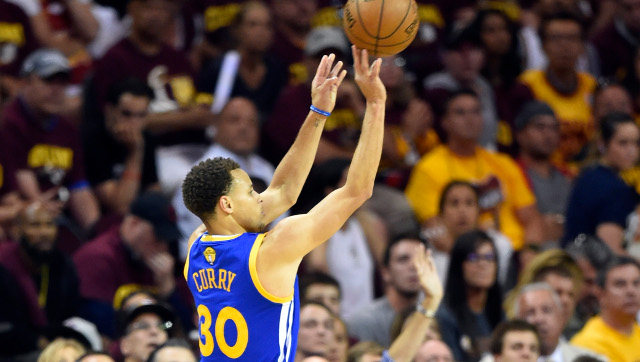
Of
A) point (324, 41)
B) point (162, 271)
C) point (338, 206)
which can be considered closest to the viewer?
point (338, 206)

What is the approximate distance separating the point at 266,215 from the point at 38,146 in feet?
14.5

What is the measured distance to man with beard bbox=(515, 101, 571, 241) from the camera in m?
10.6

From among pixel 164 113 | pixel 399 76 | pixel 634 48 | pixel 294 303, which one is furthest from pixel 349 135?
pixel 294 303

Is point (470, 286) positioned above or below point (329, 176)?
below

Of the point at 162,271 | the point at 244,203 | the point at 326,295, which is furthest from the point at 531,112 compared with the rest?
the point at 244,203

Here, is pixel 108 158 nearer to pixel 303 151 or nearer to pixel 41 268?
pixel 41 268

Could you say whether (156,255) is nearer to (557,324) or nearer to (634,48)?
(557,324)

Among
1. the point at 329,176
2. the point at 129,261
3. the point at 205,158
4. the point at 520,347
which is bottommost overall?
the point at 520,347

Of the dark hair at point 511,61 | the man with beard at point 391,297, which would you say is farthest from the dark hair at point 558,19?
the man with beard at point 391,297

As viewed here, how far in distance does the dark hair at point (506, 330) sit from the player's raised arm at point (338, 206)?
2908 millimetres

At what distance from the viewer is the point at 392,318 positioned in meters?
8.48

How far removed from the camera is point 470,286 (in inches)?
344

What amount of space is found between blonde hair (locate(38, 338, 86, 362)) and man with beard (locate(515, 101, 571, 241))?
4.88 m

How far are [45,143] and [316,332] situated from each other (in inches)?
132
